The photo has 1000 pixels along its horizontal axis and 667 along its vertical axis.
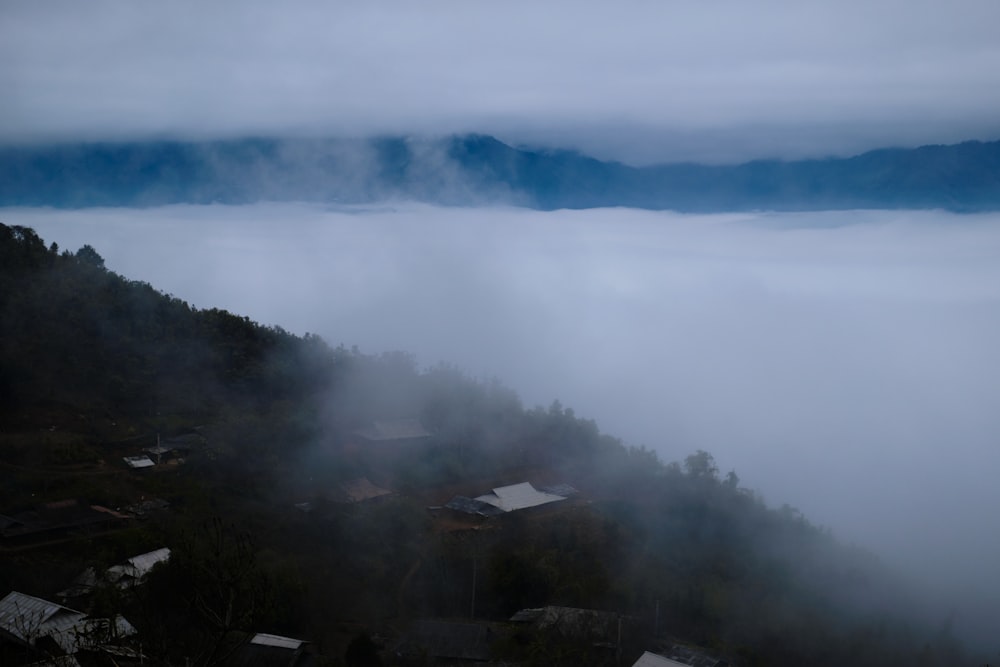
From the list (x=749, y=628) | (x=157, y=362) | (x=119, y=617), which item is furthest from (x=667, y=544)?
(x=157, y=362)

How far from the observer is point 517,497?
20.1 m

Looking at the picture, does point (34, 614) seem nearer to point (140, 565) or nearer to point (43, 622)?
point (43, 622)

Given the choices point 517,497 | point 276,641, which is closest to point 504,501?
point 517,497

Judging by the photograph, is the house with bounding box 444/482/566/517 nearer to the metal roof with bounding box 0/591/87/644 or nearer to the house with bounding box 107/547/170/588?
the house with bounding box 107/547/170/588

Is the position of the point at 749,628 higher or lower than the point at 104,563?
lower

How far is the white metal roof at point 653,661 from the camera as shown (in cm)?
1230

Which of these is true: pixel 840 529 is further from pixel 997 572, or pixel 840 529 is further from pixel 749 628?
pixel 749 628

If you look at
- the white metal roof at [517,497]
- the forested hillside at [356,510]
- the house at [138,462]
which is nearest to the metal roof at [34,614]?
the forested hillside at [356,510]

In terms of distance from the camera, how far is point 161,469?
1872cm

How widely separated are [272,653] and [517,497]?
29.2 feet

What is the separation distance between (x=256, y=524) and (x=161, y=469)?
141 inches

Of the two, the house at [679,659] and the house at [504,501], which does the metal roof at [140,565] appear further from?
the house at [679,659]

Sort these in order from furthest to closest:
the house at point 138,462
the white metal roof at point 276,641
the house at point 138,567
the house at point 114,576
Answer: the house at point 138,462
the house at point 138,567
the house at point 114,576
the white metal roof at point 276,641

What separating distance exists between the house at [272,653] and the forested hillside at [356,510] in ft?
2.35
